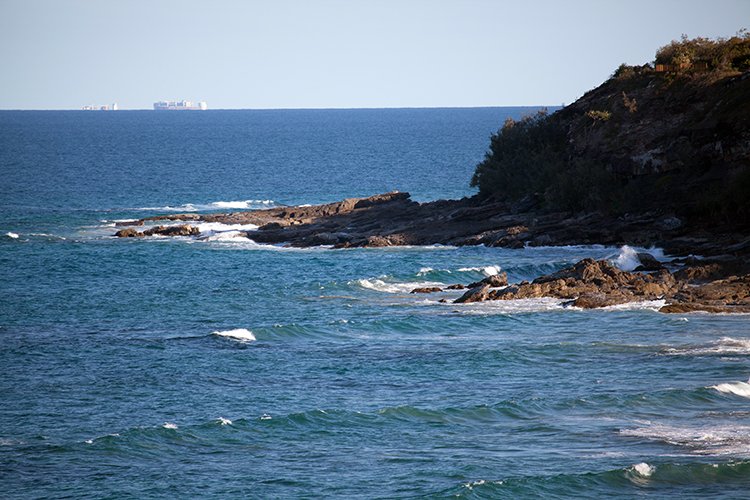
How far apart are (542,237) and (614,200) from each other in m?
4.99

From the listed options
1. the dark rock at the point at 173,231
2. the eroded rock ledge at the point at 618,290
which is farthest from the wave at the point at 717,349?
the dark rock at the point at 173,231

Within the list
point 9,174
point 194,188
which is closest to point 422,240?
point 194,188

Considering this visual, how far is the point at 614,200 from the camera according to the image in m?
59.5

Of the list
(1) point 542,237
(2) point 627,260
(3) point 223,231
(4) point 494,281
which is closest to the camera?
(4) point 494,281

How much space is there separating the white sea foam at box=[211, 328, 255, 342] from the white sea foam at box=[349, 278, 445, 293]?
10226 mm

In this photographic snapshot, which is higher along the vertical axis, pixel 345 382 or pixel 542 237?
pixel 542 237

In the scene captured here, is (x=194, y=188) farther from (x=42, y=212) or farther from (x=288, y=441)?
(x=288, y=441)

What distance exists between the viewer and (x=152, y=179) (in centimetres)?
11638

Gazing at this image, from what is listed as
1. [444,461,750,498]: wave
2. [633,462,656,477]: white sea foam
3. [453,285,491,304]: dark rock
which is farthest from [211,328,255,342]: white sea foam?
[633,462,656,477]: white sea foam

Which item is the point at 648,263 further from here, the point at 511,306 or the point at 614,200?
the point at 614,200

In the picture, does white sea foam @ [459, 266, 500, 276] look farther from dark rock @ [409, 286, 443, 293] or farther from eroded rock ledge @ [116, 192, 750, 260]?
eroded rock ledge @ [116, 192, 750, 260]

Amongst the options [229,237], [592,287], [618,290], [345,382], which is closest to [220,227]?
[229,237]

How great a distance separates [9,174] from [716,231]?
299 feet

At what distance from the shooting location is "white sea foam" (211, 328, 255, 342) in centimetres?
4106
